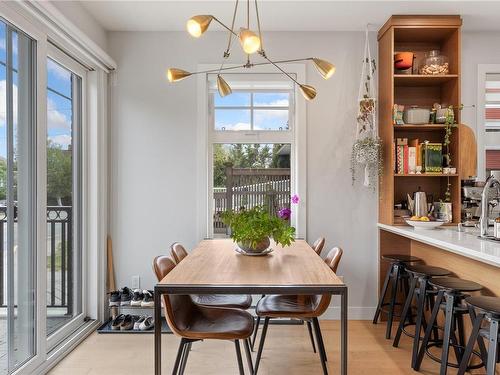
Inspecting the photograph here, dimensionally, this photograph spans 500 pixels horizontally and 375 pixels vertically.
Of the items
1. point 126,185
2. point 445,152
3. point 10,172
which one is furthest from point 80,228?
point 445,152

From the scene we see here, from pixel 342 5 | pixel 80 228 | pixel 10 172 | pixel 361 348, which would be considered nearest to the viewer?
pixel 10 172

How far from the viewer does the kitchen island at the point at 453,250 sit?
6.93 ft

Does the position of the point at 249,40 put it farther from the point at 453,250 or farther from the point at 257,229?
the point at 453,250

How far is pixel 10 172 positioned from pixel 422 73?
129 inches

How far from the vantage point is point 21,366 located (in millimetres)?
2334

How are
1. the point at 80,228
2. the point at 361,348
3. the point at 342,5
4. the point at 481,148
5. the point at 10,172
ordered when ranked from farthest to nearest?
1. the point at 481,148
2. the point at 80,228
3. the point at 342,5
4. the point at 361,348
5. the point at 10,172

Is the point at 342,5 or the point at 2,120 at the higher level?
the point at 342,5

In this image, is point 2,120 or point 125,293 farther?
point 125,293

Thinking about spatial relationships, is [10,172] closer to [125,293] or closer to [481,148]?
[125,293]

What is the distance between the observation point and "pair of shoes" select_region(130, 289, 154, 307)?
3.39m

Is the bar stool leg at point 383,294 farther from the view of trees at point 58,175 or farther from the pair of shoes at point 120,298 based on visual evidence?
the view of trees at point 58,175

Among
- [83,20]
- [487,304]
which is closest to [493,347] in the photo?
[487,304]

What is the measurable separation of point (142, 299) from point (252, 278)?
6.19 feet

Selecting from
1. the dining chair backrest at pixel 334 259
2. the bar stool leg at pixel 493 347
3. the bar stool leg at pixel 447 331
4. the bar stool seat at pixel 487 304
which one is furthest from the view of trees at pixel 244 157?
the bar stool leg at pixel 493 347
